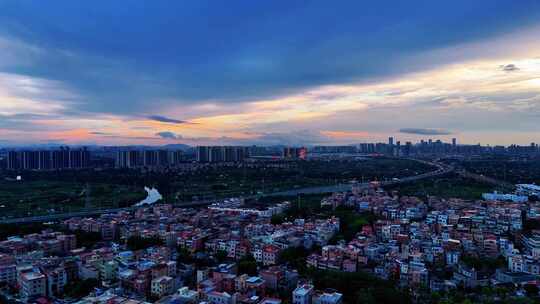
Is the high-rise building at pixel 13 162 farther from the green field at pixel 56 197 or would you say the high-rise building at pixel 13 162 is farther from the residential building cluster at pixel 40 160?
the green field at pixel 56 197

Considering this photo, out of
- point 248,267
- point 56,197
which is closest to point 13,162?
point 56,197

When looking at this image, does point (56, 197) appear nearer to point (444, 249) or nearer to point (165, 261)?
point (165, 261)

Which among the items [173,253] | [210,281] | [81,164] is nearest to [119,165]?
[81,164]

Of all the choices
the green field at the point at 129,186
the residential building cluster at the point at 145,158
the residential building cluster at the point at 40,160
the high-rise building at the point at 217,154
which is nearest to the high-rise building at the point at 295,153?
the high-rise building at the point at 217,154

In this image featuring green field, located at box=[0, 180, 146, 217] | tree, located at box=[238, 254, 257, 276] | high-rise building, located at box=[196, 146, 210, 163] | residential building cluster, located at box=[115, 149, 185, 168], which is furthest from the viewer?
high-rise building, located at box=[196, 146, 210, 163]

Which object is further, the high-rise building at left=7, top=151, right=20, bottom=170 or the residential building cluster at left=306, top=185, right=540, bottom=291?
the high-rise building at left=7, top=151, right=20, bottom=170

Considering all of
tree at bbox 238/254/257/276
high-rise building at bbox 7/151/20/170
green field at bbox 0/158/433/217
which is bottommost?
tree at bbox 238/254/257/276

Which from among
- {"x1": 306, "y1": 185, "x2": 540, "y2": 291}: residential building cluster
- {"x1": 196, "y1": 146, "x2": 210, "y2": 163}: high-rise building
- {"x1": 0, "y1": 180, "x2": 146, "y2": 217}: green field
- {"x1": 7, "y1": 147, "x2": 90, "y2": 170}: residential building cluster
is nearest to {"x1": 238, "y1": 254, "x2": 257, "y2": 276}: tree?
{"x1": 306, "y1": 185, "x2": 540, "y2": 291}: residential building cluster

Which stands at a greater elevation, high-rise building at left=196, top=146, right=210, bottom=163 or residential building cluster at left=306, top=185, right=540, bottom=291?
high-rise building at left=196, top=146, right=210, bottom=163

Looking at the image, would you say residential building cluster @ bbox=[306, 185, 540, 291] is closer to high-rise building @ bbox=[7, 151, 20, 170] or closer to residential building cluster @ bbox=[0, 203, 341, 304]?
residential building cluster @ bbox=[0, 203, 341, 304]
